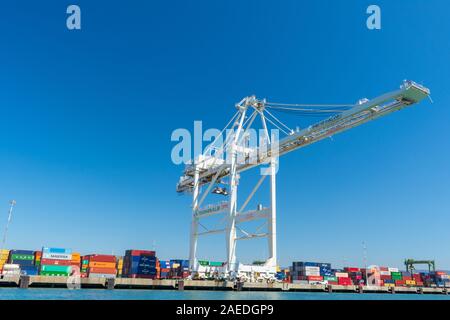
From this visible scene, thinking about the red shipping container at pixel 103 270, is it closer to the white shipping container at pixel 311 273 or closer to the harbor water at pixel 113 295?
the harbor water at pixel 113 295

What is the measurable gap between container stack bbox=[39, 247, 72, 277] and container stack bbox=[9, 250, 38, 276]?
1.91m

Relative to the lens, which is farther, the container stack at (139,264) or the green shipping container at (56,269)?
the container stack at (139,264)

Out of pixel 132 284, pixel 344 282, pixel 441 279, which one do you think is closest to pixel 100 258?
pixel 132 284

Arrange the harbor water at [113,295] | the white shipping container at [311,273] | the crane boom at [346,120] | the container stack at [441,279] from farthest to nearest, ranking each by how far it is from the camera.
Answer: the container stack at [441,279] < the white shipping container at [311,273] < the crane boom at [346,120] < the harbor water at [113,295]

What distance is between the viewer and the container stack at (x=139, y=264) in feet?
123

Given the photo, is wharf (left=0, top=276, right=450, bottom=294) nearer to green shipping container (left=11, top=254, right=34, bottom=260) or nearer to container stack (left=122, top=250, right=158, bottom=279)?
container stack (left=122, top=250, right=158, bottom=279)

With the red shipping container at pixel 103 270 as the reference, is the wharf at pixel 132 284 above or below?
below

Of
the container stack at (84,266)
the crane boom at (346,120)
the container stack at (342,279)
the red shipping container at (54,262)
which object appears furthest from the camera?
the container stack at (342,279)

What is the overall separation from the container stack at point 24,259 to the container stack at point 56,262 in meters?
1.91

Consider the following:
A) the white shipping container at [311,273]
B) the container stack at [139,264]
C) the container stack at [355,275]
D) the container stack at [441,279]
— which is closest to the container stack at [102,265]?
the container stack at [139,264]

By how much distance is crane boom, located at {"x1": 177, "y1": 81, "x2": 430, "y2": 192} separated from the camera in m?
22.2

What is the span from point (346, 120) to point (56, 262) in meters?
30.6
